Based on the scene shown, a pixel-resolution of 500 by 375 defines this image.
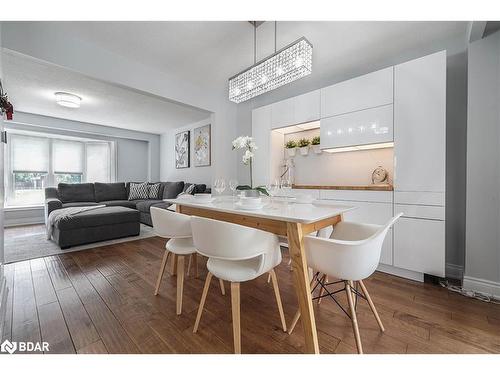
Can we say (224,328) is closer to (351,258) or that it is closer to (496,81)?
(351,258)

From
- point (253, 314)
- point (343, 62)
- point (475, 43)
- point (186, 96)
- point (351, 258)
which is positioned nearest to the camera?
point (351, 258)

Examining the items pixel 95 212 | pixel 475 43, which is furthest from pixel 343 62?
pixel 95 212

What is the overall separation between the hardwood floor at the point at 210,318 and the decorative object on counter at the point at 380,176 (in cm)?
111

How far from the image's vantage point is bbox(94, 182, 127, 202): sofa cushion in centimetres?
504

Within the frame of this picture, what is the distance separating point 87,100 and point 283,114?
11.5ft

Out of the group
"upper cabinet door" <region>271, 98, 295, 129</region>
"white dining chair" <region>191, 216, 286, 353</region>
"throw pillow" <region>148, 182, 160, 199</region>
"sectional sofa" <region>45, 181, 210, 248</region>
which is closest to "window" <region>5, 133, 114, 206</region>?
"sectional sofa" <region>45, 181, 210, 248</region>

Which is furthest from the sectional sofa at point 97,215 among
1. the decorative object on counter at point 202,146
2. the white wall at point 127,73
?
the white wall at point 127,73

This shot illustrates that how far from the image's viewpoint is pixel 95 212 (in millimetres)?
3232

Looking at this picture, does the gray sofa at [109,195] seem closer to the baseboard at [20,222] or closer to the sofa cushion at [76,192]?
the sofa cushion at [76,192]

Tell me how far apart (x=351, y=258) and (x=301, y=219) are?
31 cm

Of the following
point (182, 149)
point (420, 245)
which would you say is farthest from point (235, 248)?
point (182, 149)

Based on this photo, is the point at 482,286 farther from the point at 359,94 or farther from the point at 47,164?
the point at 47,164

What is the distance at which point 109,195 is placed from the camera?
204 inches

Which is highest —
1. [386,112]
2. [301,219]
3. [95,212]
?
[386,112]
